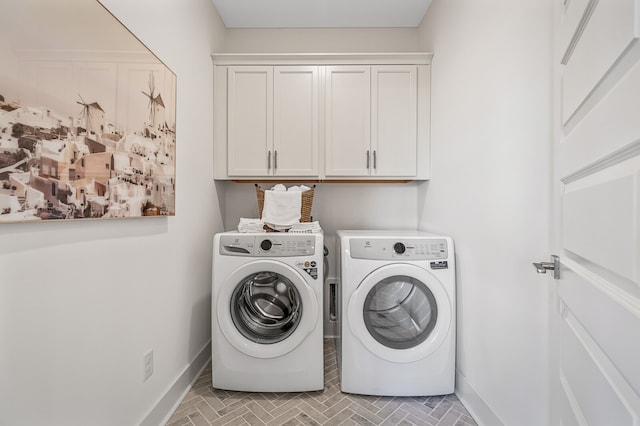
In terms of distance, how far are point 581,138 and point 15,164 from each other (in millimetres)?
1482

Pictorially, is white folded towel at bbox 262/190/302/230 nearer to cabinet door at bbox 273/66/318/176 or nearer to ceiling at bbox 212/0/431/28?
cabinet door at bbox 273/66/318/176

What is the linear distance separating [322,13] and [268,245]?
6.26 ft

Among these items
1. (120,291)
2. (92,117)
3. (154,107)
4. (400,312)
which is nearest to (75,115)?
(92,117)

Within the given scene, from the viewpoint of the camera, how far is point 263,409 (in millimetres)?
1550

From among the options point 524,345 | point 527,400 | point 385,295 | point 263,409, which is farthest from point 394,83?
point 263,409

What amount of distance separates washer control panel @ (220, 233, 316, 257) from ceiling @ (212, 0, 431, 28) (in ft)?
5.87

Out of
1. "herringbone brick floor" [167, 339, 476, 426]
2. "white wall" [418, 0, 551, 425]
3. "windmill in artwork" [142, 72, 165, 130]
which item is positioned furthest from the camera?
"herringbone brick floor" [167, 339, 476, 426]

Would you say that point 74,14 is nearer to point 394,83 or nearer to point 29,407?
point 29,407

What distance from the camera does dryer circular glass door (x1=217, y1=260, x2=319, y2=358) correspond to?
1588 millimetres

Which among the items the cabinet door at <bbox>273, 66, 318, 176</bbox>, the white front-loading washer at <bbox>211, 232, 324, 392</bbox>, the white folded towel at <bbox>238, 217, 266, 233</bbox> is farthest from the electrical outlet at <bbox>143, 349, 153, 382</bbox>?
the cabinet door at <bbox>273, 66, 318, 176</bbox>

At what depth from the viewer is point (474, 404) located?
4.90 ft

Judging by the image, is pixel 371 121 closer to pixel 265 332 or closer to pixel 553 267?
pixel 553 267

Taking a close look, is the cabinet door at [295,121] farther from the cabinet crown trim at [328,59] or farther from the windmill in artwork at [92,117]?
the windmill in artwork at [92,117]

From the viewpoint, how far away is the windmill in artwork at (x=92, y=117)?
0.90 m
